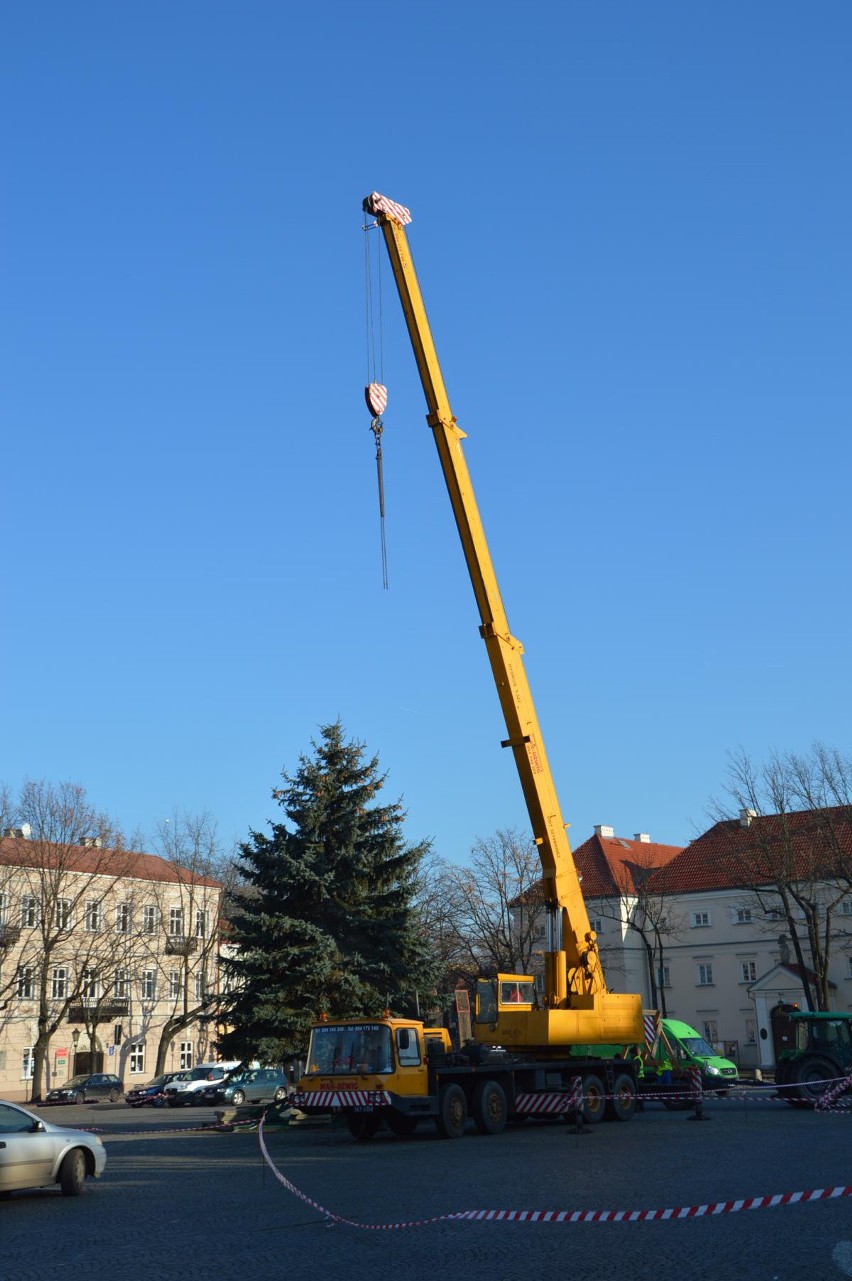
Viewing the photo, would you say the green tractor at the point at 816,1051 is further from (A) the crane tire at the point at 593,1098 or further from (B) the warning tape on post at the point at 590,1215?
(B) the warning tape on post at the point at 590,1215

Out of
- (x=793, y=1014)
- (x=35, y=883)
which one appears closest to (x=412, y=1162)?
(x=793, y=1014)

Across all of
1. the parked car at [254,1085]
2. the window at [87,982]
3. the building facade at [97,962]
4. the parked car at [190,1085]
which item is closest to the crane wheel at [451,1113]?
the parked car at [254,1085]

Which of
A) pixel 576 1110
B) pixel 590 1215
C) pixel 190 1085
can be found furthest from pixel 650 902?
pixel 590 1215

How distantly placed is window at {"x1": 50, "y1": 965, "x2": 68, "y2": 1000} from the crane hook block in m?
44.4

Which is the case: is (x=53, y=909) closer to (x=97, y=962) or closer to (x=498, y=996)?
(x=97, y=962)

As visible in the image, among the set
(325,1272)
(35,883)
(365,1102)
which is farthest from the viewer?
(35,883)

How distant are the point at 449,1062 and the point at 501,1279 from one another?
14.3m

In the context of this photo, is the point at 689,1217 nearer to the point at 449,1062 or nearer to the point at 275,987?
the point at 449,1062

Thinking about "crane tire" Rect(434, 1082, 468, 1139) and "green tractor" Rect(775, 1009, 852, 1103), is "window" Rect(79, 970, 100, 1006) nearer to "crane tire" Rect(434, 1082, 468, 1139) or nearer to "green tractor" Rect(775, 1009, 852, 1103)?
"green tractor" Rect(775, 1009, 852, 1103)

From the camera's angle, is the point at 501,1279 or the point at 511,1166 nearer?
the point at 501,1279

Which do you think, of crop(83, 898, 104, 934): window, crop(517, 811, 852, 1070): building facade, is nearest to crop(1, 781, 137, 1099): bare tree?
crop(83, 898, 104, 934): window

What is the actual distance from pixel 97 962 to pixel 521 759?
37.2 meters

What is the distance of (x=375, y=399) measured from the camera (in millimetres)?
24172

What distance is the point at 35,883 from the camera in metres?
55.5
